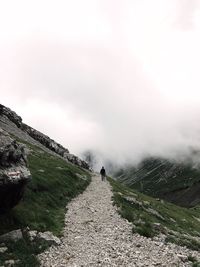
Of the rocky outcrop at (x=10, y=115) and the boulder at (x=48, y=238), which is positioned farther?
the rocky outcrop at (x=10, y=115)

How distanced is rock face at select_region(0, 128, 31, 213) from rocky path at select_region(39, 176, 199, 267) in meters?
5.93

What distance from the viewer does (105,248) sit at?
3212cm

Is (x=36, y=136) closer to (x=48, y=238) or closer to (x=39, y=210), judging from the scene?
(x=39, y=210)

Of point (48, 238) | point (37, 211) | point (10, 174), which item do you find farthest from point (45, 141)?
point (48, 238)

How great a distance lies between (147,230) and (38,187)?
17473mm

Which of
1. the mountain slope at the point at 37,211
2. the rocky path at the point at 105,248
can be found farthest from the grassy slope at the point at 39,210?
the rocky path at the point at 105,248

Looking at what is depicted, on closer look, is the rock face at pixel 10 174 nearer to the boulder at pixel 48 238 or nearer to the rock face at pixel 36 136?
the boulder at pixel 48 238

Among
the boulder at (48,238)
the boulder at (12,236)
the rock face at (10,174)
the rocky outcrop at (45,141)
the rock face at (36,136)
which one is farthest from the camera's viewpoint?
the rocky outcrop at (45,141)

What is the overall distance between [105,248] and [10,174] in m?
10.1

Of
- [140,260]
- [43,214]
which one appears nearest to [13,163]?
[43,214]

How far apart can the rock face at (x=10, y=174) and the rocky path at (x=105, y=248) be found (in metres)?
5.93

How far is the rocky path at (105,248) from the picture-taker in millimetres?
28594

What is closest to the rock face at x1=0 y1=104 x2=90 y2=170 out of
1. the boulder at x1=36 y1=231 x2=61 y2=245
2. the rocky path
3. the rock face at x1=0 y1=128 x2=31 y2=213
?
the rocky path

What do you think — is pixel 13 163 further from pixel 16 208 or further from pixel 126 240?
pixel 126 240
